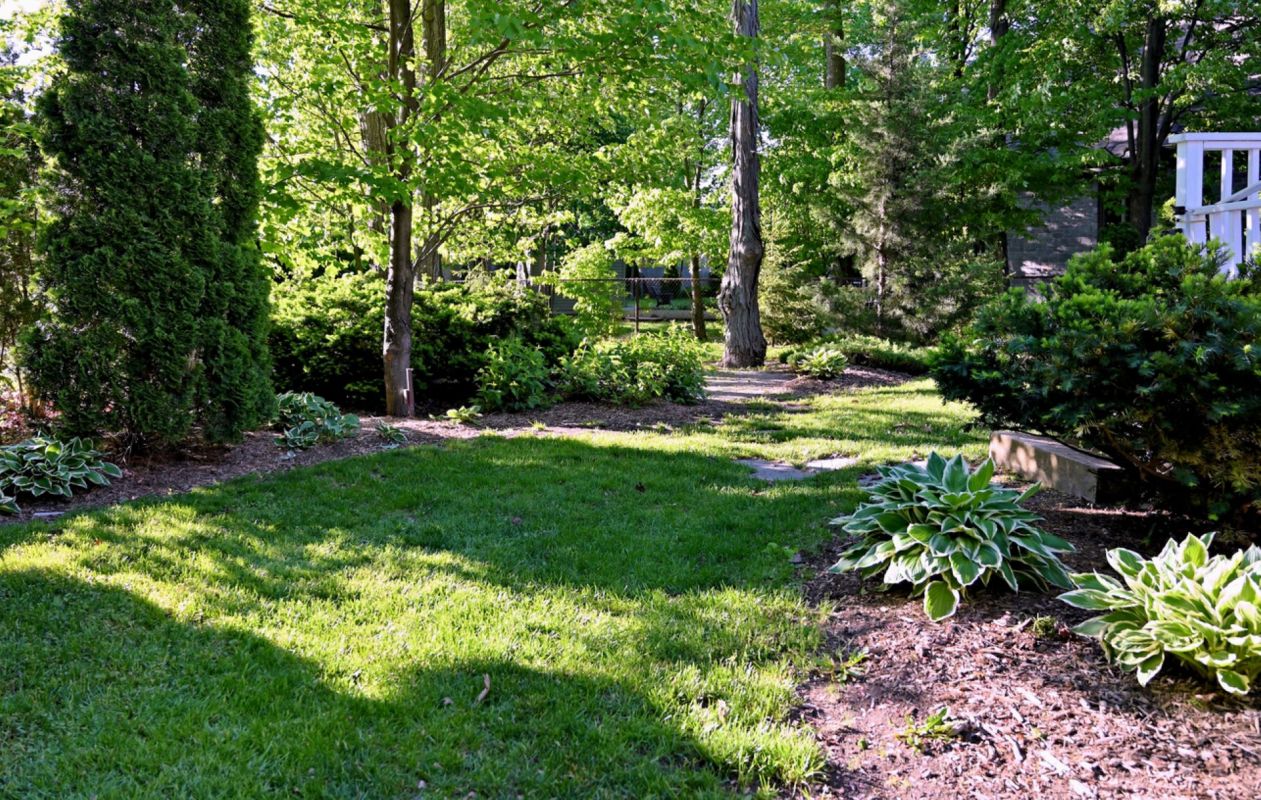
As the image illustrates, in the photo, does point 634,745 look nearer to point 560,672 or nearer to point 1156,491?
point 560,672

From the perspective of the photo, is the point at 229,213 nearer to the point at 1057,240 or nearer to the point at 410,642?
the point at 410,642

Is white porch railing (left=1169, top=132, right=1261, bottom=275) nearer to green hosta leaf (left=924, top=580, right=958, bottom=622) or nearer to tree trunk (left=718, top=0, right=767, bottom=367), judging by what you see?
green hosta leaf (left=924, top=580, right=958, bottom=622)

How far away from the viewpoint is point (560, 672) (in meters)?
2.71

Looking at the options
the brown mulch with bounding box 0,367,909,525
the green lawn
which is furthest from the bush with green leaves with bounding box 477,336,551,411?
the green lawn

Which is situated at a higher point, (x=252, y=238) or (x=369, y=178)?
(x=369, y=178)

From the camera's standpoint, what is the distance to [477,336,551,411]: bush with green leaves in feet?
26.1

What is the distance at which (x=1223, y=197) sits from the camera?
5848mm

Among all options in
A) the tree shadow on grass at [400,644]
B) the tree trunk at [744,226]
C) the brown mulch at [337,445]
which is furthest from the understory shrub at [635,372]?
the tree shadow on grass at [400,644]

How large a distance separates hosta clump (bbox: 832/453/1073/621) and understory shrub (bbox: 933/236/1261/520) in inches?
19.8

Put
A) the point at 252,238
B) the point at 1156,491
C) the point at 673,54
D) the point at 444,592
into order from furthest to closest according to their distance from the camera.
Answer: the point at 673,54
the point at 252,238
the point at 1156,491
the point at 444,592

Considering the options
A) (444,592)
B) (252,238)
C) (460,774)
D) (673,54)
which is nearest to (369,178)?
(252,238)

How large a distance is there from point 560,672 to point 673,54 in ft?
18.4

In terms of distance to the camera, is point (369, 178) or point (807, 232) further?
point (807, 232)

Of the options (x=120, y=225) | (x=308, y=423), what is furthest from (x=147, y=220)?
(x=308, y=423)
